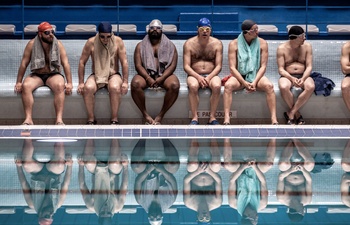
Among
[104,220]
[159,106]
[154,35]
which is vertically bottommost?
[104,220]

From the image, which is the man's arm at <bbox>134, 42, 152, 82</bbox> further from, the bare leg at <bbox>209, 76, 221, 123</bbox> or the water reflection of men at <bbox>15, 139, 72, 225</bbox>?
the water reflection of men at <bbox>15, 139, 72, 225</bbox>

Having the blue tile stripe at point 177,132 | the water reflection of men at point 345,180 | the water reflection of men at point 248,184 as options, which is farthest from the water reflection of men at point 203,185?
the blue tile stripe at point 177,132

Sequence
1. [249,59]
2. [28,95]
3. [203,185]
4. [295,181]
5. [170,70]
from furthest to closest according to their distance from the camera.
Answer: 1. [249,59]
2. [170,70]
3. [28,95]
4. [295,181]
5. [203,185]

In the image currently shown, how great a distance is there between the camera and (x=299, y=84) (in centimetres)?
691

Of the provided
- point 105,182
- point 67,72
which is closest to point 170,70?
point 67,72

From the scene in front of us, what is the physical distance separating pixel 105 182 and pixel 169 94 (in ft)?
12.3

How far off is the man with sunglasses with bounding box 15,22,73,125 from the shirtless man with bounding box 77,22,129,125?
223 millimetres

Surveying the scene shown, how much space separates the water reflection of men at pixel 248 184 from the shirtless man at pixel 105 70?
8.40 ft

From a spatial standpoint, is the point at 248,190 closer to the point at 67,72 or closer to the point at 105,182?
the point at 105,182

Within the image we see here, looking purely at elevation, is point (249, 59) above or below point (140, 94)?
above

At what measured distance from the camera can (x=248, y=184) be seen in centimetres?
308

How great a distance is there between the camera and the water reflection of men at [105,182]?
249cm
